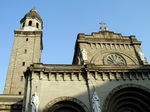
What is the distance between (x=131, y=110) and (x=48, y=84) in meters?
9.90

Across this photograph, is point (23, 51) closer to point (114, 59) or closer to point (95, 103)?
point (114, 59)

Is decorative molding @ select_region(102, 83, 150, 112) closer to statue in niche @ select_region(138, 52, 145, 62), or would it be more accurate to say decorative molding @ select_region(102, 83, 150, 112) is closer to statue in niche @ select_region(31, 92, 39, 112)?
statue in niche @ select_region(31, 92, 39, 112)

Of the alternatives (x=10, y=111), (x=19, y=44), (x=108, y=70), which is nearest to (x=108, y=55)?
(x=108, y=70)

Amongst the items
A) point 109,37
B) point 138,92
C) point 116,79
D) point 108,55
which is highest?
point 109,37

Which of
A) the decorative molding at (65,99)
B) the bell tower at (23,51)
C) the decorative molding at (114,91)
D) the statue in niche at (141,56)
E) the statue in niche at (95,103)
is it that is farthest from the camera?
the bell tower at (23,51)

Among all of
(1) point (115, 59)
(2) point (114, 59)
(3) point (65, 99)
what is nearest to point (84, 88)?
(3) point (65, 99)

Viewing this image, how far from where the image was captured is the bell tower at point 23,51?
4016cm

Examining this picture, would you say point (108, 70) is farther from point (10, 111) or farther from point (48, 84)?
point (10, 111)

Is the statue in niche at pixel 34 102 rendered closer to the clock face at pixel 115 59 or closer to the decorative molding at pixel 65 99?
the decorative molding at pixel 65 99

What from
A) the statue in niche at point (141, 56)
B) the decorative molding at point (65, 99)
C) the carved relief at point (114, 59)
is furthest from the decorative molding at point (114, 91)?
the statue in niche at point (141, 56)

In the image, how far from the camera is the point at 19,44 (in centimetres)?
4688

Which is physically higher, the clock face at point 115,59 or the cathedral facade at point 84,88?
the clock face at point 115,59

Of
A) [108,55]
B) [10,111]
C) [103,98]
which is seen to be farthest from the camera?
[108,55]

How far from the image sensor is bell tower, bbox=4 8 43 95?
40.2 metres
